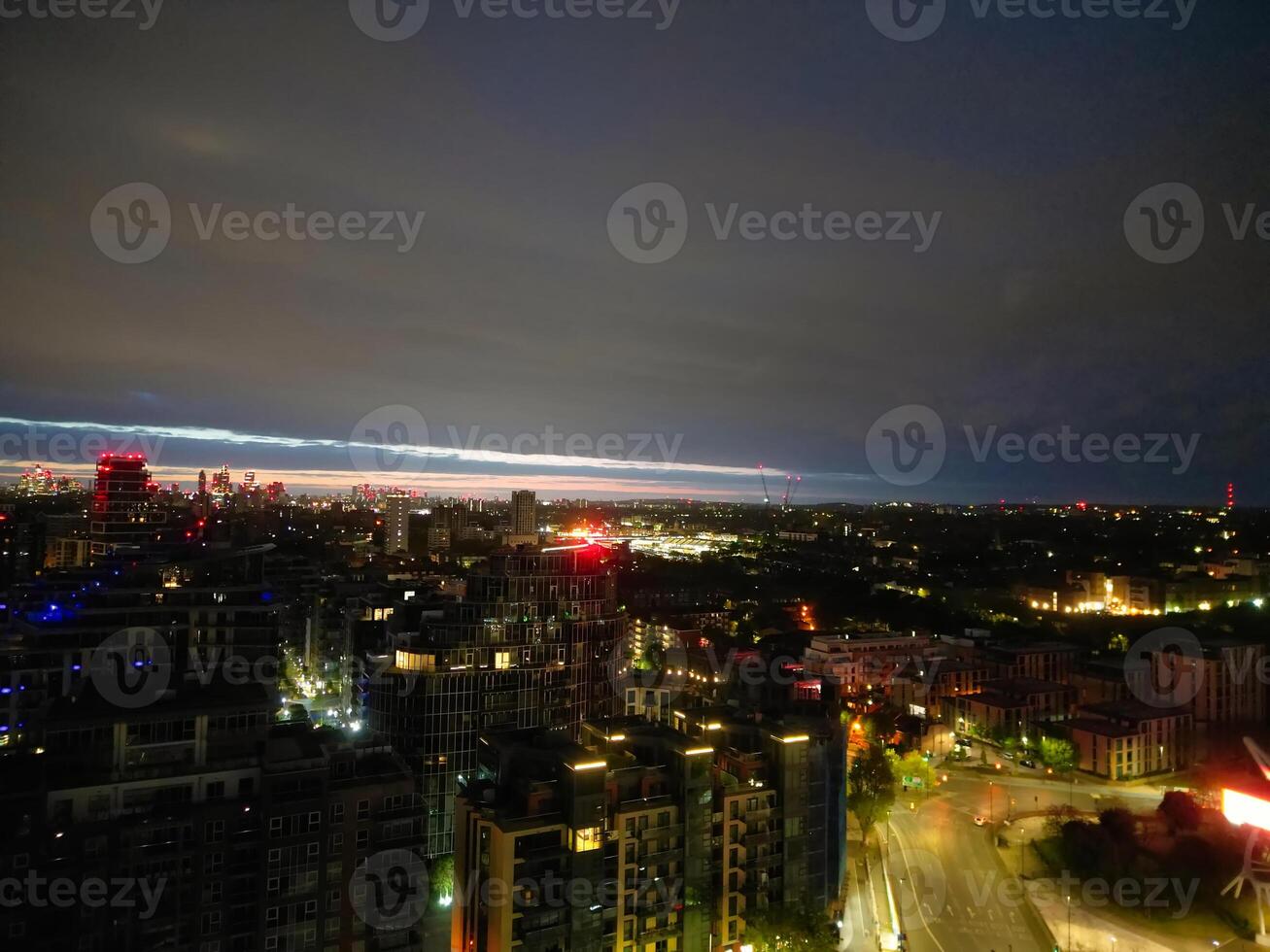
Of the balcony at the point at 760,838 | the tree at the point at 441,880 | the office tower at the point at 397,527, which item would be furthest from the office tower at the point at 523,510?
the balcony at the point at 760,838

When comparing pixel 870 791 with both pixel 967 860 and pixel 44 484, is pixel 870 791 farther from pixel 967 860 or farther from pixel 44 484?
pixel 44 484

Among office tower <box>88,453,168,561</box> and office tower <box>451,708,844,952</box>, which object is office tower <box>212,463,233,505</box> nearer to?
office tower <box>88,453,168,561</box>

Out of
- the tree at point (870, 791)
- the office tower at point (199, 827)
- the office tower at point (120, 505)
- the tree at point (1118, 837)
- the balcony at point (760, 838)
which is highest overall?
the office tower at point (120, 505)

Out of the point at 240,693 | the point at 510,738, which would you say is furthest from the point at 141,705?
the point at 510,738

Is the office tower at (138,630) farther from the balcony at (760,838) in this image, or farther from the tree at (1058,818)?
the tree at (1058,818)

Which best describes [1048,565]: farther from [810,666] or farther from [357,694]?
[357,694]

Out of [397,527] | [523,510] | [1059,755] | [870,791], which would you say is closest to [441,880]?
[870,791]
